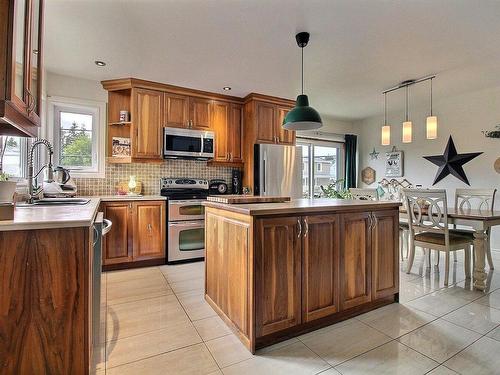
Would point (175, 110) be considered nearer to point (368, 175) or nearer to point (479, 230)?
point (479, 230)

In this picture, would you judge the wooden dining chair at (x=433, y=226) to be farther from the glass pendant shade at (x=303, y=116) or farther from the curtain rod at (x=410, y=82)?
the curtain rod at (x=410, y=82)

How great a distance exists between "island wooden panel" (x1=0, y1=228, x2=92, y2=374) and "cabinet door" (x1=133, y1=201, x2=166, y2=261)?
7.19ft

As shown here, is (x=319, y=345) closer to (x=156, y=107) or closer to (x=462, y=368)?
(x=462, y=368)

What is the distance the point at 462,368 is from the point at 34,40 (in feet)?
10.3

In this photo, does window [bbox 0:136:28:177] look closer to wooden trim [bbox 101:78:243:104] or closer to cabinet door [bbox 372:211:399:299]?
wooden trim [bbox 101:78:243:104]

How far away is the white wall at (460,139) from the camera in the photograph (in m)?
4.04

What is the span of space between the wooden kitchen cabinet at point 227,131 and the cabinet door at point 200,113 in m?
0.09

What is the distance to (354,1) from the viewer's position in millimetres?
2070

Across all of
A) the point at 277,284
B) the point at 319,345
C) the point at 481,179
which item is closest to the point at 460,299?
the point at 319,345

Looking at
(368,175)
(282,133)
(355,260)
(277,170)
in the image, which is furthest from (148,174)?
(368,175)

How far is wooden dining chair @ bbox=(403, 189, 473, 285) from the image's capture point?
9.09 feet

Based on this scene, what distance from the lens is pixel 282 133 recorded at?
4.43 m

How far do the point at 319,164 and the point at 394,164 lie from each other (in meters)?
1.49

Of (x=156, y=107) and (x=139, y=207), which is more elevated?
(x=156, y=107)
